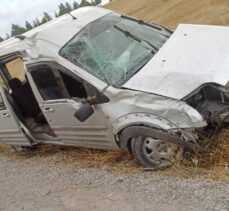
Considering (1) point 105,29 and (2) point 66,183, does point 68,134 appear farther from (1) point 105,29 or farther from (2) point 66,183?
(1) point 105,29

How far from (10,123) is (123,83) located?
2492 millimetres

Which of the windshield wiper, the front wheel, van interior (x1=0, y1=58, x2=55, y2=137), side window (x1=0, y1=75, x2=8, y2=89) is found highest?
the windshield wiper

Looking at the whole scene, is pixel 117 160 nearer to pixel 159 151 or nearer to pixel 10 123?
pixel 159 151

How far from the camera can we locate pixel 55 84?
246 inches

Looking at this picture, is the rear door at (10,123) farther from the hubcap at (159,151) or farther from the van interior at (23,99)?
the hubcap at (159,151)

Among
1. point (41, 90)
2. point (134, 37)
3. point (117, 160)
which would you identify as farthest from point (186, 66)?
point (41, 90)

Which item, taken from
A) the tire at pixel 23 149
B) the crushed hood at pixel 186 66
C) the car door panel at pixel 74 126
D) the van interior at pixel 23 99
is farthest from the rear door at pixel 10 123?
the crushed hood at pixel 186 66

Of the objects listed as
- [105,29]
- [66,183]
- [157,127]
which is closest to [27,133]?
[66,183]

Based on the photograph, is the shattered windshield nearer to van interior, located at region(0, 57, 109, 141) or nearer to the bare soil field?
van interior, located at region(0, 57, 109, 141)

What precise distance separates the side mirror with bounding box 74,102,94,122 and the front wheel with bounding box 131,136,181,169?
24.4 inches

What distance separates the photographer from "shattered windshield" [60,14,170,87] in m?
5.82

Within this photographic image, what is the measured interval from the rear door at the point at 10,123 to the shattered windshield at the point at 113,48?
5.39ft

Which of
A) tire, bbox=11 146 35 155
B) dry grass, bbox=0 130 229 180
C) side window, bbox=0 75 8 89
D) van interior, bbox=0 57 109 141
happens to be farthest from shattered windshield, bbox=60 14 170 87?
tire, bbox=11 146 35 155

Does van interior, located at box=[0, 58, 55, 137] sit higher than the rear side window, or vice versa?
the rear side window
